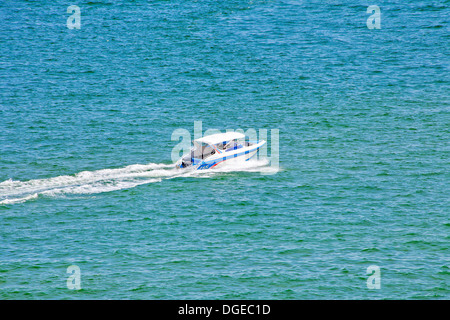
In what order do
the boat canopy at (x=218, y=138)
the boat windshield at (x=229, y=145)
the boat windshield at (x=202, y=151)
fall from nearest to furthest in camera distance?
the boat windshield at (x=202, y=151), the boat canopy at (x=218, y=138), the boat windshield at (x=229, y=145)

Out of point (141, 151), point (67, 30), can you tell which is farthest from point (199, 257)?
point (67, 30)

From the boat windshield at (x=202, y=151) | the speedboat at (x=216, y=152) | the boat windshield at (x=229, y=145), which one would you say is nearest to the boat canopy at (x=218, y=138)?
the speedboat at (x=216, y=152)

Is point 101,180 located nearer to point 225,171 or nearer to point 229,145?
point 225,171

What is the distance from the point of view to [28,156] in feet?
185

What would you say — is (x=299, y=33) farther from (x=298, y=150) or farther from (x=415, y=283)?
(x=415, y=283)

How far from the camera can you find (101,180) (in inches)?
1933

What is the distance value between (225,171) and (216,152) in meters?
1.67

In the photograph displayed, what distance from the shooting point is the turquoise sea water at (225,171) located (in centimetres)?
3666

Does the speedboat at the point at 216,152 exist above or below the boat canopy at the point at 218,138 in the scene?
below

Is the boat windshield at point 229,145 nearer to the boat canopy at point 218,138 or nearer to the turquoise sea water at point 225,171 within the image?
the boat canopy at point 218,138

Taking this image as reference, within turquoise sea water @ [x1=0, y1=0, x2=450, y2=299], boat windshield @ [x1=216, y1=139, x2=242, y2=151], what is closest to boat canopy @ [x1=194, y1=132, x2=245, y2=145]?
boat windshield @ [x1=216, y1=139, x2=242, y2=151]

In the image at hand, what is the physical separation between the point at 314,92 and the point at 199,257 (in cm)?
3978

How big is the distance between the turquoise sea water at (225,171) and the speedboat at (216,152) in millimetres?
1068

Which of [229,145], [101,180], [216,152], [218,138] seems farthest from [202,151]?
[101,180]
